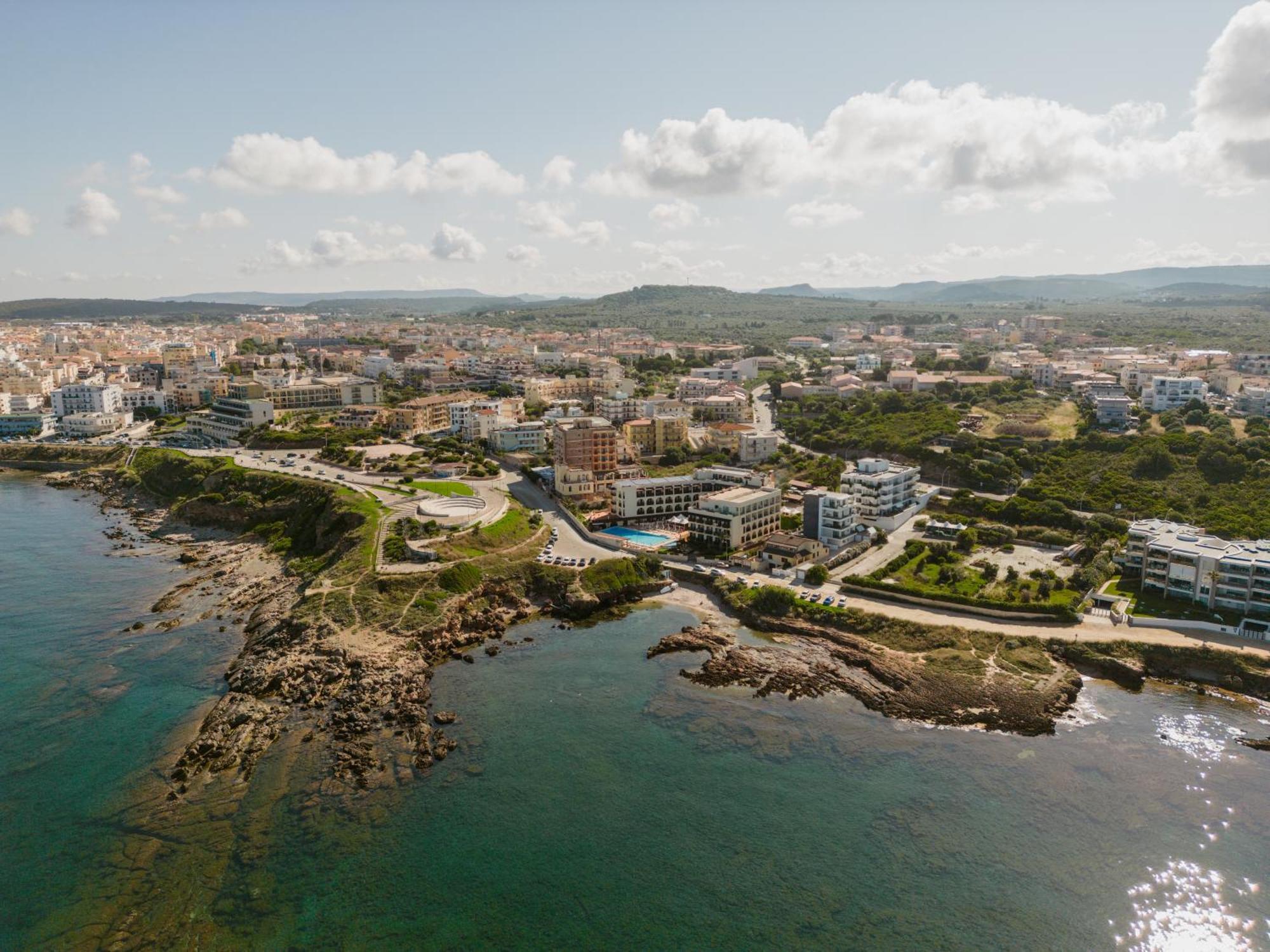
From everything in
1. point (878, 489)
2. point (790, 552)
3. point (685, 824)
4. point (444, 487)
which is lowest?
point (685, 824)

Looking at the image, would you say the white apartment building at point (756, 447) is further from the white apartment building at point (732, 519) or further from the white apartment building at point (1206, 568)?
the white apartment building at point (1206, 568)

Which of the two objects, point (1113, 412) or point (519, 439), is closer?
point (1113, 412)

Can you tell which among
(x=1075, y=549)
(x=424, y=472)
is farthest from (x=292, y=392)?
(x=1075, y=549)

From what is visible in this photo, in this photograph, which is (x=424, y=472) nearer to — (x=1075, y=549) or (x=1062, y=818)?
(x=1075, y=549)

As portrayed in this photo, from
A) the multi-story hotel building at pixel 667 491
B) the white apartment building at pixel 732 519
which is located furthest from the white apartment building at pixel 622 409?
the white apartment building at pixel 732 519

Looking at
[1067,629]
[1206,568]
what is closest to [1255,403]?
[1206,568]

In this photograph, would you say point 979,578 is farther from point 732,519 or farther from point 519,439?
point 519,439
